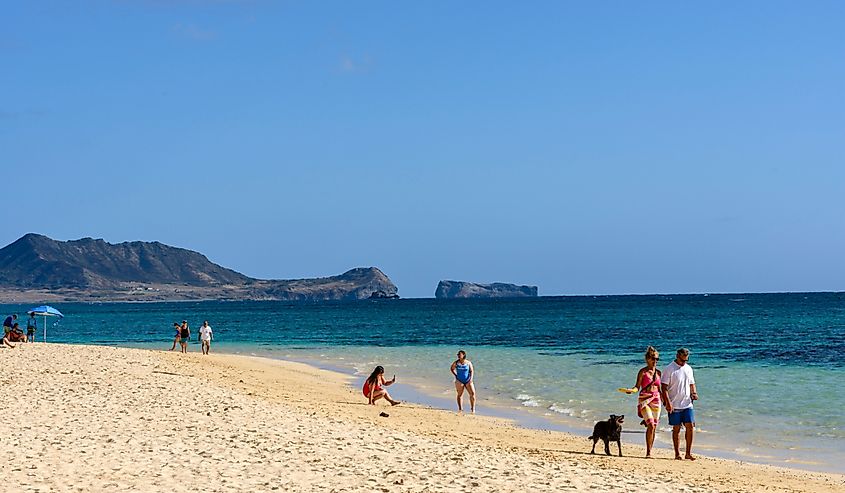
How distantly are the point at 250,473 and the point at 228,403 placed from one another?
6318 mm

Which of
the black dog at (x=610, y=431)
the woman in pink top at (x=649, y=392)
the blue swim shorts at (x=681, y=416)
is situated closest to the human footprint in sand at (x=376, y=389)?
the black dog at (x=610, y=431)

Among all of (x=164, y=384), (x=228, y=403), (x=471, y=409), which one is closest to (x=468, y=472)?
(x=228, y=403)

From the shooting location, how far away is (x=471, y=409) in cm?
2056

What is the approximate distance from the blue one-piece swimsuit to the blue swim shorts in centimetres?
722

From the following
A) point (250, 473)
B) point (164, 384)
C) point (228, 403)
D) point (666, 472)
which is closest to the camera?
point (250, 473)

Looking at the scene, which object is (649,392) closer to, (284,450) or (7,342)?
(284,450)

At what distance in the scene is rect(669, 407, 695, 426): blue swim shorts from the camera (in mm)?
13625

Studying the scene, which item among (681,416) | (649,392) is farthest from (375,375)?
(681,416)

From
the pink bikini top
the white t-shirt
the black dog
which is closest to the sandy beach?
the black dog

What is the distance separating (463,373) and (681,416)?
7.40 metres

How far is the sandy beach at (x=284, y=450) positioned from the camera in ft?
34.3

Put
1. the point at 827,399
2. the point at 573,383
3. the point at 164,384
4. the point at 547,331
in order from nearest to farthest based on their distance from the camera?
the point at 164,384
the point at 827,399
the point at 573,383
the point at 547,331

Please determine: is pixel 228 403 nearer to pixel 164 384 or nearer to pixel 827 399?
pixel 164 384

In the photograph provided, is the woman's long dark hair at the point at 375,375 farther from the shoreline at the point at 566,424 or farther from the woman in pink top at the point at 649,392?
the woman in pink top at the point at 649,392
